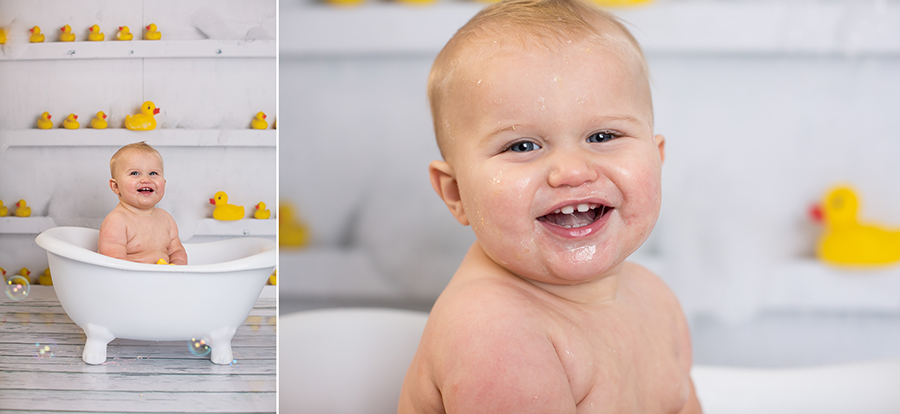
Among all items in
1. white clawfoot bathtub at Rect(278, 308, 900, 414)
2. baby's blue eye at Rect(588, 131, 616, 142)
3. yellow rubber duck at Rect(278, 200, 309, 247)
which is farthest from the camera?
yellow rubber duck at Rect(278, 200, 309, 247)

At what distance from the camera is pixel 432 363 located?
2.20ft

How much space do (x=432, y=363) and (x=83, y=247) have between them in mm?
426

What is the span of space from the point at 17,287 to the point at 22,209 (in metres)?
0.09

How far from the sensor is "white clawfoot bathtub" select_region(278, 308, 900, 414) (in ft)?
3.57

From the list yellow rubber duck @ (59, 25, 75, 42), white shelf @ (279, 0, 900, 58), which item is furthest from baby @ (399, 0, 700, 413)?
white shelf @ (279, 0, 900, 58)

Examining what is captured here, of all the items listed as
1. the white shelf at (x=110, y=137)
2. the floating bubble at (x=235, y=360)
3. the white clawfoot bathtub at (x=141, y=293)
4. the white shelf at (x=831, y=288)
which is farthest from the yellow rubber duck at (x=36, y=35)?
the white shelf at (x=831, y=288)

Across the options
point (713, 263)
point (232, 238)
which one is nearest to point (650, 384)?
point (232, 238)

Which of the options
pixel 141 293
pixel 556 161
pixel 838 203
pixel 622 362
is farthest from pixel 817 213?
pixel 141 293

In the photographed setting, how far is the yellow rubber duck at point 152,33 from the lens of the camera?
73 centimetres

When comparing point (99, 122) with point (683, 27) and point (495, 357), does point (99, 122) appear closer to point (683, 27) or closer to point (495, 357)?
point (495, 357)

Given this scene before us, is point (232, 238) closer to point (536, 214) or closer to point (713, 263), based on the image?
point (536, 214)

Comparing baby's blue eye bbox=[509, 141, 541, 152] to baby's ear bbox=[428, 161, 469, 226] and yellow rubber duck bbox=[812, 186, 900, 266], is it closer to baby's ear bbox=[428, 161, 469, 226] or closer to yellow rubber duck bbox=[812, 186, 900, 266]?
baby's ear bbox=[428, 161, 469, 226]

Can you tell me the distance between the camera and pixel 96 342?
712 millimetres

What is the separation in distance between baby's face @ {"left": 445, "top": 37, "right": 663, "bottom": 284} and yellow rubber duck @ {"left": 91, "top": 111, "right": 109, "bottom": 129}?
0.42 m
